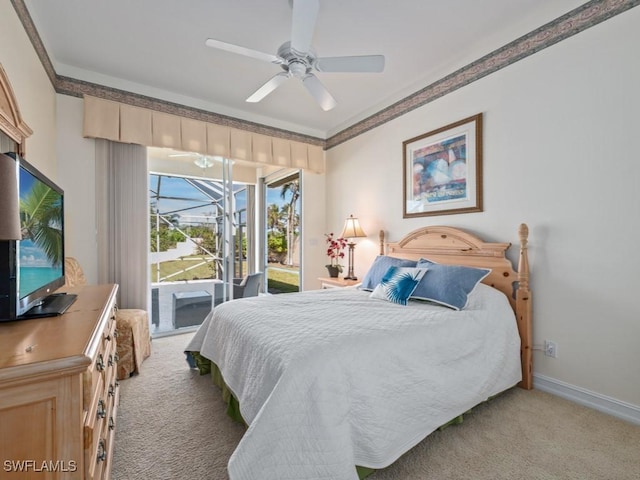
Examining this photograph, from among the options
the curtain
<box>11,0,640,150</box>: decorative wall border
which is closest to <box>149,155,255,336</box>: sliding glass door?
the curtain

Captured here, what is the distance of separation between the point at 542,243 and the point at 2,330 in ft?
9.84

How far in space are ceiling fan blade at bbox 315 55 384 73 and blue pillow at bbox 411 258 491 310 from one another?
162 centimetres

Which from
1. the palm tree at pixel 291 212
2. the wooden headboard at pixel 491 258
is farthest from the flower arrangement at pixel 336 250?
the wooden headboard at pixel 491 258

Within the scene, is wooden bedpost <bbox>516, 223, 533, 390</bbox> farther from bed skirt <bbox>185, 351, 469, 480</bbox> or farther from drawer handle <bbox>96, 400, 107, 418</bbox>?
drawer handle <bbox>96, 400, 107, 418</bbox>

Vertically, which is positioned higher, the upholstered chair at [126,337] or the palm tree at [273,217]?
the palm tree at [273,217]

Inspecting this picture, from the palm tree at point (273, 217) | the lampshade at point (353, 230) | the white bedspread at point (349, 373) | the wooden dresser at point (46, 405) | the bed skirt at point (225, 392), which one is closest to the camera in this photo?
the wooden dresser at point (46, 405)

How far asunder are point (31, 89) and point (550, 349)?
426 centimetres

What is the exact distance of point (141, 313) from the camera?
2.80 m

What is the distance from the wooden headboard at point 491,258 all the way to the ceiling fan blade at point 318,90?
154 centimetres

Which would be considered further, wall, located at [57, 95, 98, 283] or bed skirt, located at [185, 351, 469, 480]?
wall, located at [57, 95, 98, 283]

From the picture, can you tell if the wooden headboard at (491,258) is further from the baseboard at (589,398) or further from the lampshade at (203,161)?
the lampshade at (203,161)

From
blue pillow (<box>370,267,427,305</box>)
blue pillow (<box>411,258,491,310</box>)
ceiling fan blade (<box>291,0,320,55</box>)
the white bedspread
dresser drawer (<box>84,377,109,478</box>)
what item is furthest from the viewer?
blue pillow (<box>370,267,427,305</box>)

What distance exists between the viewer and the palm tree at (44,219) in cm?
114

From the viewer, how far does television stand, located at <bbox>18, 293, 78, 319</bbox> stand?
111 cm
